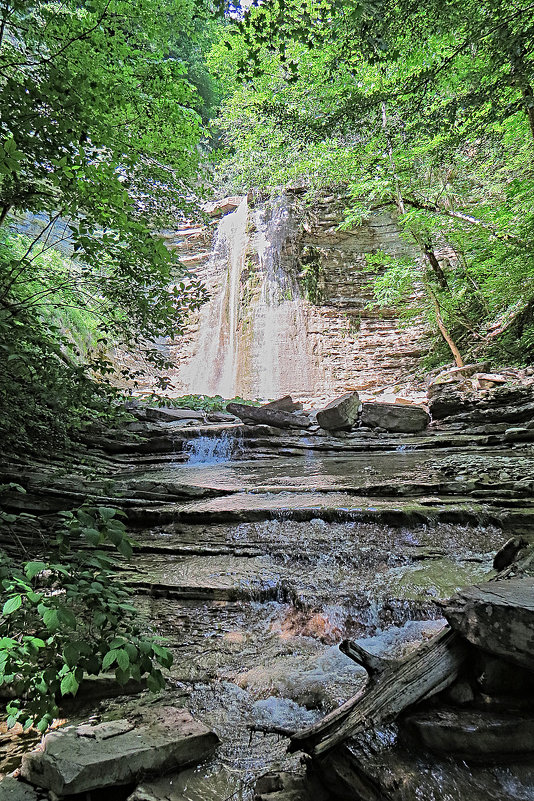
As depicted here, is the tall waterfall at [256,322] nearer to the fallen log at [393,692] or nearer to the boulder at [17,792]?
the fallen log at [393,692]

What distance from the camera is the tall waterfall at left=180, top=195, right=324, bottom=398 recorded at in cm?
1694

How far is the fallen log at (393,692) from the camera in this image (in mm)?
1586

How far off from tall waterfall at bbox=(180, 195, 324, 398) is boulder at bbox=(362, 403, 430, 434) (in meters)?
6.54

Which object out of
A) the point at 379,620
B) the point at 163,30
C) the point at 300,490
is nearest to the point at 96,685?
the point at 379,620

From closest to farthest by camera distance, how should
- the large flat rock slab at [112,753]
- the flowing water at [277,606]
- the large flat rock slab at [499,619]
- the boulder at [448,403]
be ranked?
the large flat rock slab at [499,619]
the large flat rock slab at [112,753]
the flowing water at [277,606]
the boulder at [448,403]

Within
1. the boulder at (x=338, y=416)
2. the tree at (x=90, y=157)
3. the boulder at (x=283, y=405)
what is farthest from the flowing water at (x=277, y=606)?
the boulder at (x=283, y=405)

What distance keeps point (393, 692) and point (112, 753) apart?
45.9 inches

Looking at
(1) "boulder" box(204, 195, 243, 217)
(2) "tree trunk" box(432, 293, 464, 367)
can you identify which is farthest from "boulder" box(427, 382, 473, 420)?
(1) "boulder" box(204, 195, 243, 217)

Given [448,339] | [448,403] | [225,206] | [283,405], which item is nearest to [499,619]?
[448,403]

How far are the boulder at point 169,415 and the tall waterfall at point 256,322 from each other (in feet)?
16.3

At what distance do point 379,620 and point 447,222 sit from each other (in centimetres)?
1088

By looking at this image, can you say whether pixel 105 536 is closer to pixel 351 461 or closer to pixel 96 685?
pixel 96 685

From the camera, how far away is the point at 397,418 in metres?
9.54

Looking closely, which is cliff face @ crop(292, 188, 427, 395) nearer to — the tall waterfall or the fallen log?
the tall waterfall
